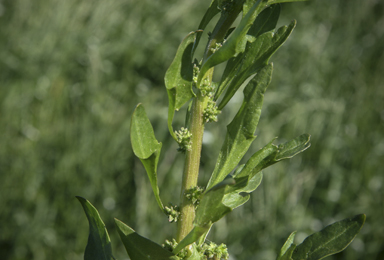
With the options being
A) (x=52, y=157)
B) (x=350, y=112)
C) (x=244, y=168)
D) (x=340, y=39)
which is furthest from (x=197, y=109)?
(x=340, y=39)

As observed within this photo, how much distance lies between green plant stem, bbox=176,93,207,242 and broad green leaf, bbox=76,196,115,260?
0.15 meters

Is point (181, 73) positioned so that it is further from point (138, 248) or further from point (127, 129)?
point (127, 129)

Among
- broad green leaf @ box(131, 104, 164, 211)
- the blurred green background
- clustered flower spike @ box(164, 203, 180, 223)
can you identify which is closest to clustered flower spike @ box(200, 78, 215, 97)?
broad green leaf @ box(131, 104, 164, 211)

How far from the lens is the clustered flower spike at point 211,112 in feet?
2.55

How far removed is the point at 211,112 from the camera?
2.57ft

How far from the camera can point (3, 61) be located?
11.5 feet

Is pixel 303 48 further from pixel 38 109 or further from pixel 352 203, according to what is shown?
pixel 38 109

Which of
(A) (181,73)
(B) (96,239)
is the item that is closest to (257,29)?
(A) (181,73)

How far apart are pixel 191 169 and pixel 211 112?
0.41ft

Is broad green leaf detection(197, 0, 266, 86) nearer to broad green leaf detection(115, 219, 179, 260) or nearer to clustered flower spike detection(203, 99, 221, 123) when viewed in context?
clustered flower spike detection(203, 99, 221, 123)

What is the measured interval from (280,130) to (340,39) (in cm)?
171

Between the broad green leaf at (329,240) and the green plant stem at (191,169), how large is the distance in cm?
24

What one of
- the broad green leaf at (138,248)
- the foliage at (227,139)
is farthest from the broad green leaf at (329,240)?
the broad green leaf at (138,248)

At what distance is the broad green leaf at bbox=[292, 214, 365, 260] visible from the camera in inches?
29.7
